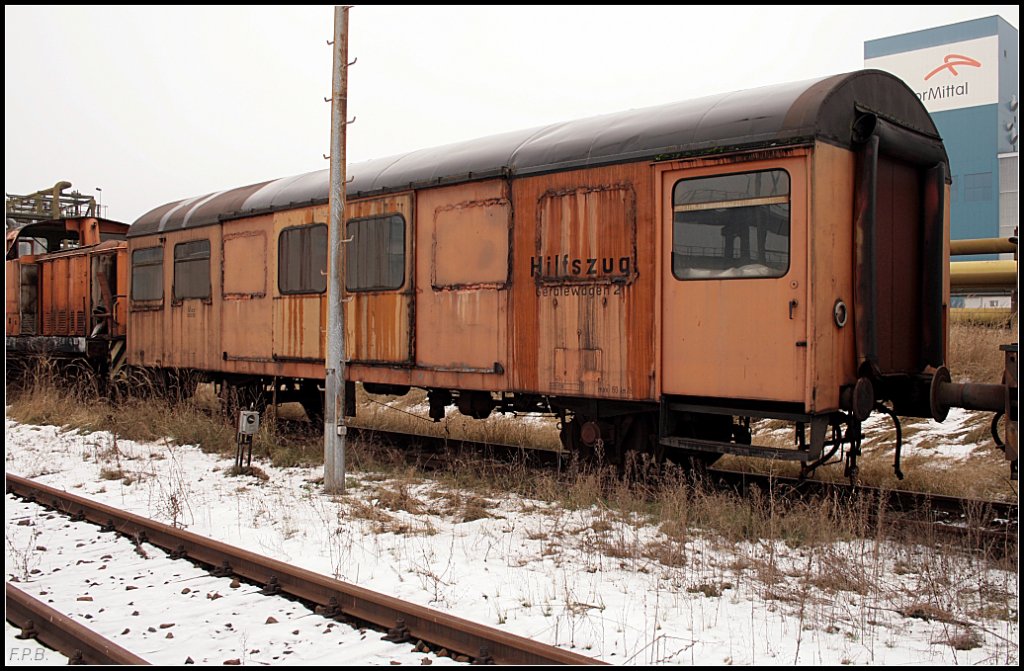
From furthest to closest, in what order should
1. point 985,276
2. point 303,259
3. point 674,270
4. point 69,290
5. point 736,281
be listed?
point 69,290
point 985,276
point 303,259
point 674,270
point 736,281

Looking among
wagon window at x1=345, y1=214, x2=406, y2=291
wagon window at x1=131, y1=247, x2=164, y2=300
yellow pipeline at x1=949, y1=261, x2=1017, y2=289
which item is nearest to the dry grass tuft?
yellow pipeline at x1=949, y1=261, x2=1017, y2=289

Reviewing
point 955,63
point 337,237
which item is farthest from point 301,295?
point 955,63

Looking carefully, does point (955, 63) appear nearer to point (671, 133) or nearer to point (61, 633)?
point (671, 133)

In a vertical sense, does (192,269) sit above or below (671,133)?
below

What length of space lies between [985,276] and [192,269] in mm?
12198

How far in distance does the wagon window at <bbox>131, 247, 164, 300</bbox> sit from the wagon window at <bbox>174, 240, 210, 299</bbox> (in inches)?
21.4

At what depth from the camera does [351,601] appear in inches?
189

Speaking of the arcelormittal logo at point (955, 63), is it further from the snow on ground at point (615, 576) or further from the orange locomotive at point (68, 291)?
the snow on ground at point (615, 576)

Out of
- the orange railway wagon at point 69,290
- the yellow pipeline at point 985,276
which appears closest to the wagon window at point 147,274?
the orange railway wagon at point 69,290

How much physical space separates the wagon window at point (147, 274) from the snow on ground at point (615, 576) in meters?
5.92

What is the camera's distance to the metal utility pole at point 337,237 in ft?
27.0

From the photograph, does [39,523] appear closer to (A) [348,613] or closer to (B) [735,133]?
(A) [348,613]

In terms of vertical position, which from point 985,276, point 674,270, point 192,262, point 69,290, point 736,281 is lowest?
point 736,281

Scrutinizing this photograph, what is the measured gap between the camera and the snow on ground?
4.25 metres
